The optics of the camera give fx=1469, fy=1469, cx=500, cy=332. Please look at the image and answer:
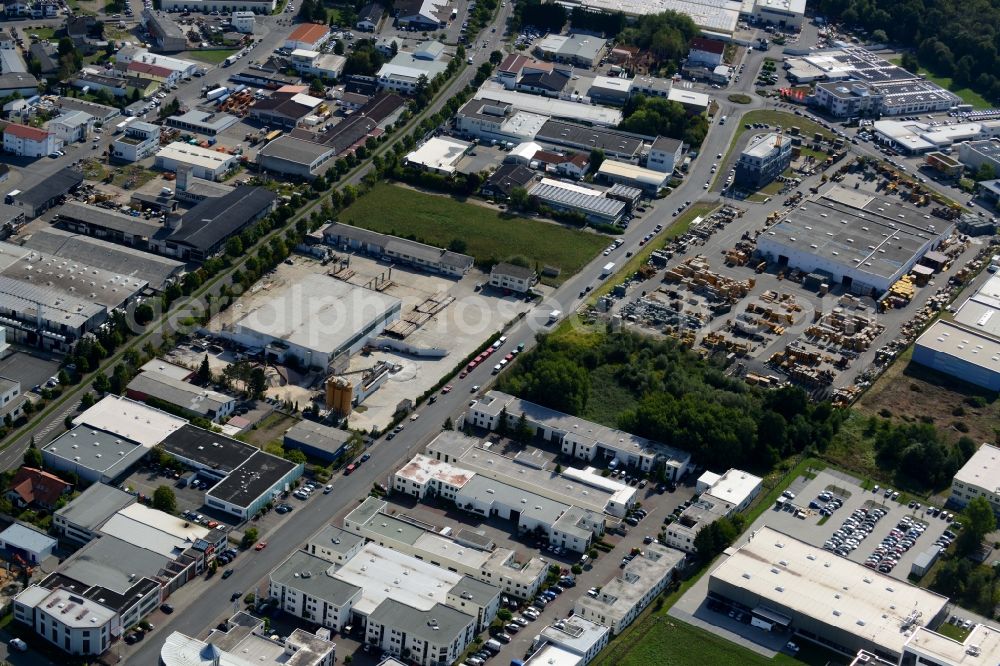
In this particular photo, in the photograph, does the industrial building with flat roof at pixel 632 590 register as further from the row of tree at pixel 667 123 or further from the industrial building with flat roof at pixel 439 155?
the row of tree at pixel 667 123

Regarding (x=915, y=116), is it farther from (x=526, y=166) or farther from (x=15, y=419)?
(x=15, y=419)

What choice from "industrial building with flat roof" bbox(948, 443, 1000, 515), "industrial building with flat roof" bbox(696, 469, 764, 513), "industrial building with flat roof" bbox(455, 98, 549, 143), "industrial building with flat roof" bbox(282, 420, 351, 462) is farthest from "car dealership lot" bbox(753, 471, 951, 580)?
"industrial building with flat roof" bbox(455, 98, 549, 143)

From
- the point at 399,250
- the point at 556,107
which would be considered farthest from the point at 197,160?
the point at 556,107

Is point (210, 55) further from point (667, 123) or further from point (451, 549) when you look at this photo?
point (451, 549)

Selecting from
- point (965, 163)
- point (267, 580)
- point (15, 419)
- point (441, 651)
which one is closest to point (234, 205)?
point (15, 419)

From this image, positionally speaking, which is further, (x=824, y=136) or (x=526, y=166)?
(x=824, y=136)
